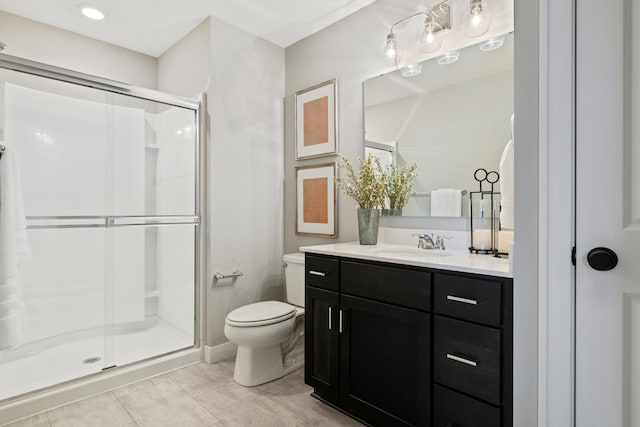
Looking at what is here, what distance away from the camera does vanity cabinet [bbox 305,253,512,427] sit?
4.29 ft

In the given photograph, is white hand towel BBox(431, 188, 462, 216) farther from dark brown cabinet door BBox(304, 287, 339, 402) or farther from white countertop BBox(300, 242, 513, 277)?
dark brown cabinet door BBox(304, 287, 339, 402)

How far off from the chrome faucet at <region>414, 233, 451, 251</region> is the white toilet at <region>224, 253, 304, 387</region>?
3.17ft

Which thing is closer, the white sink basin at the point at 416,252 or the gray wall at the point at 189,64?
the white sink basin at the point at 416,252

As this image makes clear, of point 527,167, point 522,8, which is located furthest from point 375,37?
point 527,167

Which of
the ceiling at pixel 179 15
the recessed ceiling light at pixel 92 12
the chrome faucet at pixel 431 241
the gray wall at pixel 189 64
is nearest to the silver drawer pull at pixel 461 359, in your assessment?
the chrome faucet at pixel 431 241

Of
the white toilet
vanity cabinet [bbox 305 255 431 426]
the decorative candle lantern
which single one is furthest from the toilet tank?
the decorative candle lantern

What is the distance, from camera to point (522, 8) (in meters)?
1.21

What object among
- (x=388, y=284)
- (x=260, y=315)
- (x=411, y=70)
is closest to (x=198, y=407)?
(x=260, y=315)

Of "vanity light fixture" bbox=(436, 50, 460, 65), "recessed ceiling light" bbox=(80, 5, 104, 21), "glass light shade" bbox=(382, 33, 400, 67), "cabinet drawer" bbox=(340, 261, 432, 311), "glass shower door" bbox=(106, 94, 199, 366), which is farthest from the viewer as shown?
"recessed ceiling light" bbox=(80, 5, 104, 21)

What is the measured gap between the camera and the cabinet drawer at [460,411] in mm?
1308

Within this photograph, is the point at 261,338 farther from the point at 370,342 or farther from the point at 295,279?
the point at 370,342
